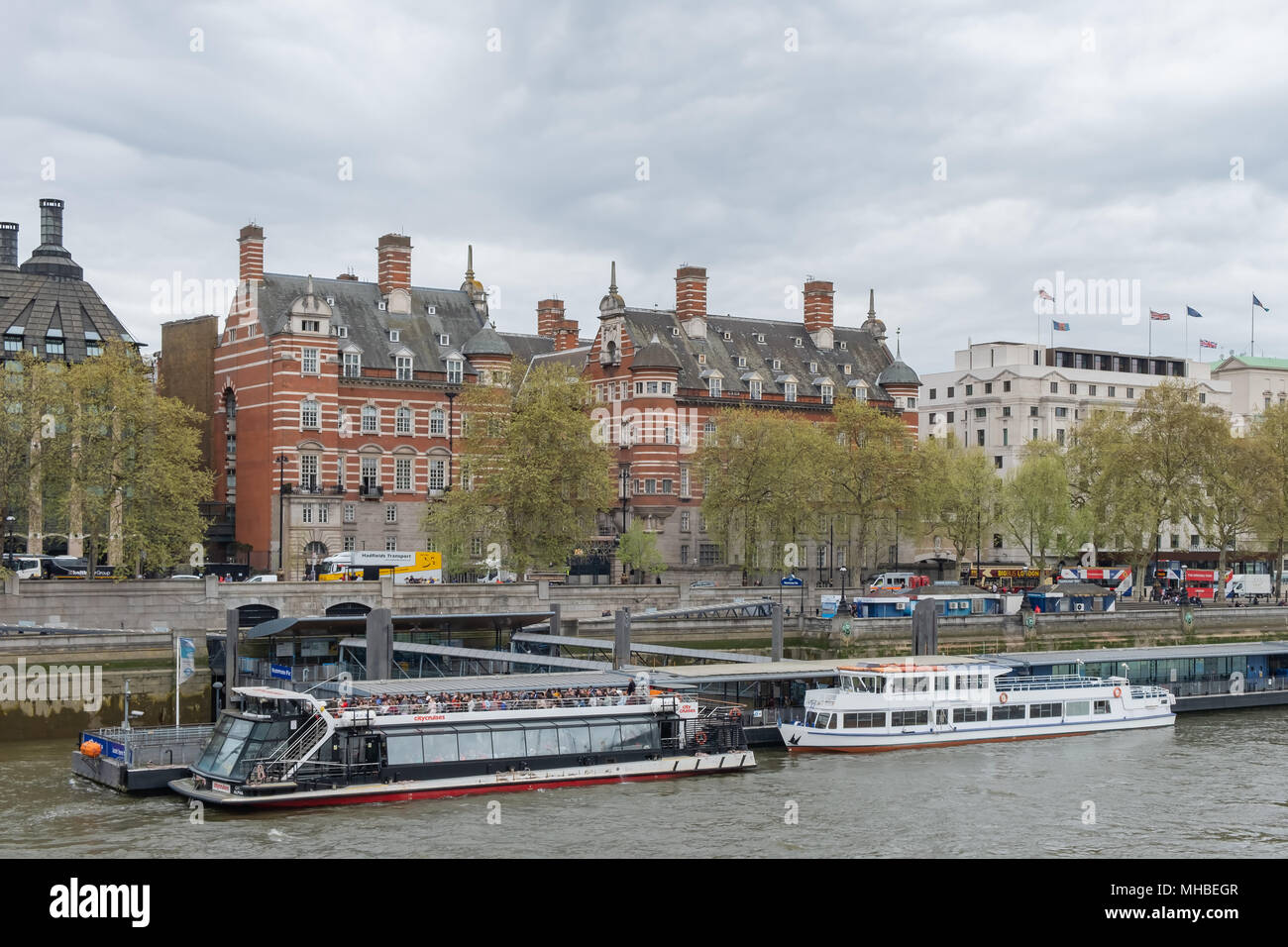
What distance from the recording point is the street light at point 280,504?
9125 cm

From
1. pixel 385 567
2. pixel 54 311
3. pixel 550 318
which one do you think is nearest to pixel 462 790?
pixel 385 567

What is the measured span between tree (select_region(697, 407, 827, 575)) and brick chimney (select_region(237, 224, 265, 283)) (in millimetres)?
30389

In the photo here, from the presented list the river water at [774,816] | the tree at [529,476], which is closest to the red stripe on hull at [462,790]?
the river water at [774,816]

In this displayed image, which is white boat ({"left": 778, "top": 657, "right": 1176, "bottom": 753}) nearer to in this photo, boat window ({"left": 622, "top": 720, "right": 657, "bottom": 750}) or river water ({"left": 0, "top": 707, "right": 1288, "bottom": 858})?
river water ({"left": 0, "top": 707, "right": 1288, "bottom": 858})

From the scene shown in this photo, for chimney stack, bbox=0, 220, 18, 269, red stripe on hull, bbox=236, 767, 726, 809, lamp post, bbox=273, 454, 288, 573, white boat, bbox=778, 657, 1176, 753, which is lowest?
red stripe on hull, bbox=236, 767, 726, 809

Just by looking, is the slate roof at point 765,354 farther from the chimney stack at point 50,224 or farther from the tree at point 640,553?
the chimney stack at point 50,224

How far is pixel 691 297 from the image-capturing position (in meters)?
112

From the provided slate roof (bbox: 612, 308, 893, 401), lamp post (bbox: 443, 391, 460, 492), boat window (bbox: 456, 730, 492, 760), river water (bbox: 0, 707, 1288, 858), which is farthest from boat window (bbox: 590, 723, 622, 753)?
slate roof (bbox: 612, 308, 893, 401)

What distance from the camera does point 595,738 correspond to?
48531mm

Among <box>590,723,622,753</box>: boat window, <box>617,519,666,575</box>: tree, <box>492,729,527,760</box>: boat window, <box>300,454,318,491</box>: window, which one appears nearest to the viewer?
<box>492,729,527,760</box>: boat window

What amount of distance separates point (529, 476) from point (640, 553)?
14589 mm

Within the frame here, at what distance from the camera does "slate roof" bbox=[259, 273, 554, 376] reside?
96625 mm
